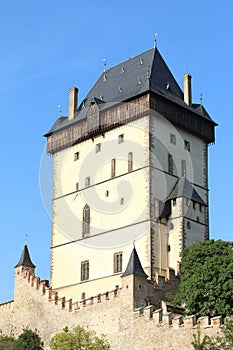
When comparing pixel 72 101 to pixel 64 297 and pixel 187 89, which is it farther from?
pixel 64 297

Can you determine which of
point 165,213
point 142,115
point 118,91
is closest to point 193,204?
point 165,213

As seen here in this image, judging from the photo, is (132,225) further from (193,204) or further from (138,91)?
(138,91)

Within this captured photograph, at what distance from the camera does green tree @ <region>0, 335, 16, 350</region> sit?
46.5 metres

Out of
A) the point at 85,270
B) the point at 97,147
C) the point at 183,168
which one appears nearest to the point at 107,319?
the point at 85,270

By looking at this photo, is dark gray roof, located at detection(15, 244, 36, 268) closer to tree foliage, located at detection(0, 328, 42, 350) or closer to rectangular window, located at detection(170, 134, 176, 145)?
tree foliage, located at detection(0, 328, 42, 350)

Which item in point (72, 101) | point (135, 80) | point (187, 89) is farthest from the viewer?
point (72, 101)

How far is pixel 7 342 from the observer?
156ft

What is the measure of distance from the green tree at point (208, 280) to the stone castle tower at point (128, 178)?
4732mm

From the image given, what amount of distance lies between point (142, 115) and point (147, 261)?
9.42 m

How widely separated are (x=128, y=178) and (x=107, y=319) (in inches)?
475

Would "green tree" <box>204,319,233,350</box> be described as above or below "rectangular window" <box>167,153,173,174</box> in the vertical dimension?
below

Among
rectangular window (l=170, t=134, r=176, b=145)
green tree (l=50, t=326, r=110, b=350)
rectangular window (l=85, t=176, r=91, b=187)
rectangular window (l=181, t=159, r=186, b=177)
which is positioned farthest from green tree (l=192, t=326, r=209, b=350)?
rectangular window (l=85, t=176, r=91, b=187)

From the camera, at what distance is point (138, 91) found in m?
52.4

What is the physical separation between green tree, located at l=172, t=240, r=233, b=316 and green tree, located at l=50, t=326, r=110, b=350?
469 centimetres
